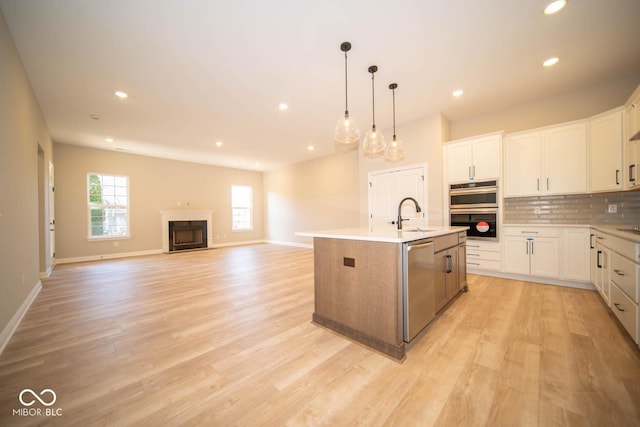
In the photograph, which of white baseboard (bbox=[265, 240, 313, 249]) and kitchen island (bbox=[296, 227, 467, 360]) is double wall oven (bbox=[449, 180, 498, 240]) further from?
white baseboard (bbox=[265, 240, 313, 249])

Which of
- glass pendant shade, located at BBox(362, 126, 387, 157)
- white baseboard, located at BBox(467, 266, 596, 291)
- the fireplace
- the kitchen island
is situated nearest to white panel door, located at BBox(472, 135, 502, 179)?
white baseboard, located at BBox(467, 266, 596, 291)

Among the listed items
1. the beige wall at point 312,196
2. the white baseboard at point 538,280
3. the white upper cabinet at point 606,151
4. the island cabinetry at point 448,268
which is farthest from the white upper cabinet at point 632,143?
the beige wall at point 312,196

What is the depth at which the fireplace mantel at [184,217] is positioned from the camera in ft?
24.4

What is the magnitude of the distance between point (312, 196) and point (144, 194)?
517cm

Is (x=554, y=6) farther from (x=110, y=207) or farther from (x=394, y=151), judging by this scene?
(x=110, y=207)

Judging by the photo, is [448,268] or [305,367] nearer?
[305,367]

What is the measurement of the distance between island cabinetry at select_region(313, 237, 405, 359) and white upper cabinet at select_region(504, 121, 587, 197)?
342 cm

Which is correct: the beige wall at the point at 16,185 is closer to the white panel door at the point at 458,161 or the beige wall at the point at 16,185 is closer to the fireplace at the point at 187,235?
the fireplace at the point at 187,235

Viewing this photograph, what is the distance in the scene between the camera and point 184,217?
784 cm

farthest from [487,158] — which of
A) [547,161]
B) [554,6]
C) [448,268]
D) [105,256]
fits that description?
[105,256]

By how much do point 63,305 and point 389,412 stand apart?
4080 millimetres

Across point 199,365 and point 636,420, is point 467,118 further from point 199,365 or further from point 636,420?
point 199,365

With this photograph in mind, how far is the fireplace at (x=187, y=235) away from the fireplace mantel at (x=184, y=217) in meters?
0.10

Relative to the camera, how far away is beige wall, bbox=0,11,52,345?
7.43ft
